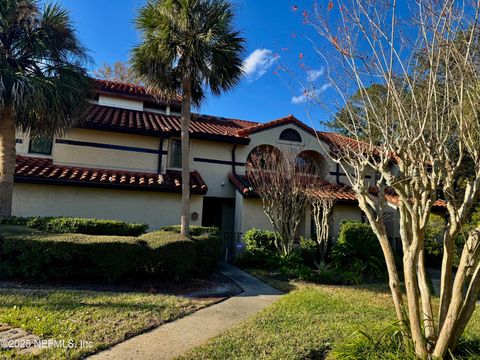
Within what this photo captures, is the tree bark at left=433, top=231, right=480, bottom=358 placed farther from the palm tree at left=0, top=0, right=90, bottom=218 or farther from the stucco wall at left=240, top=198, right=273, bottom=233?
the palm tree at left=0, top=0, right=90, bottom=218

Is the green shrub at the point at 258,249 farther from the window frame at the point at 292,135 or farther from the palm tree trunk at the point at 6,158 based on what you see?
the palm tree trunk at the point at 6,158

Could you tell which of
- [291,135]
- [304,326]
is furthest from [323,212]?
[304,326]

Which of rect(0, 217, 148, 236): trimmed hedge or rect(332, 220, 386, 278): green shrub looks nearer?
rect(0, 217, 148, 236): trimmed hedge

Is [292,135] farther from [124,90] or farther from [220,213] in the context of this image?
[124,90]

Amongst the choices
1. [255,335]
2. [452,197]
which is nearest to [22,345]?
[255,335]

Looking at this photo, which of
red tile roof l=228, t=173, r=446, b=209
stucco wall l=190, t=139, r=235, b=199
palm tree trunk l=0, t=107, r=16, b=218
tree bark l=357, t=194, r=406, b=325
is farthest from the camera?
stucco wall l=190, t=139, r=235, b=199

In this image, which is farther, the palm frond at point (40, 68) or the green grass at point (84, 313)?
the palm frond at point (40, 68)

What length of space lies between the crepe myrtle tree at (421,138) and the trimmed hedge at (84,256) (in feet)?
16.6

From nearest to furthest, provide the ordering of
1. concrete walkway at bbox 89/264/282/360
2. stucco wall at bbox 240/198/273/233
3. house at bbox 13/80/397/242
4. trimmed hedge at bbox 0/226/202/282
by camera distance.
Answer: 1. concrete walkway at bbox 89/264/282/360
2. trimmed hedge at bbox 0/226/202/282
3. house at bbox 13/80/397/242
4. stucco wall at bbox 240/198/273/233

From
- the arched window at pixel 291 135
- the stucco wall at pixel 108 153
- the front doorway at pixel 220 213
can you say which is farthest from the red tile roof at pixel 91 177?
the arched window at pixel 291 135

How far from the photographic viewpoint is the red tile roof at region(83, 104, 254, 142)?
12573 mm

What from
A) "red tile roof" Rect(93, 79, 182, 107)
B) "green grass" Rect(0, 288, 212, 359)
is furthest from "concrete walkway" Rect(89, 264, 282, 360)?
"red tile roof" Rect(93, 79, 182, 107)

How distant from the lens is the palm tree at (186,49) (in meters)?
8.92

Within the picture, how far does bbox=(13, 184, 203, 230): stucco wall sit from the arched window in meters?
5.47
